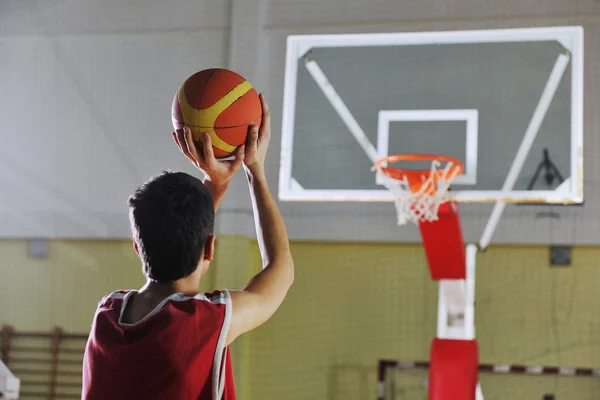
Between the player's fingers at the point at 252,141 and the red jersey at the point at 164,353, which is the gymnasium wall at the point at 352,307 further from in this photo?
the red jersey at the point at 164,353

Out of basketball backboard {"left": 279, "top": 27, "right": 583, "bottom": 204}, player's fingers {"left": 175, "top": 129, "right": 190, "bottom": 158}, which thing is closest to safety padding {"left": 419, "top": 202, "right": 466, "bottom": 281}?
basketball backboard {"left": 279, "top": 27, "right": 583, "bottom": 204}

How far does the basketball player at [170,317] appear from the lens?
1257 millimetres

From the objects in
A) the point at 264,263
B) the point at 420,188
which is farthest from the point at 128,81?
the point at 264,263

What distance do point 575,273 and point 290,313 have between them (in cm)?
229

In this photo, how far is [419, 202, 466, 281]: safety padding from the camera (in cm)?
407

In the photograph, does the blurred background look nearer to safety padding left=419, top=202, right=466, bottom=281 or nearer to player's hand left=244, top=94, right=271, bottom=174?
safety padding left=419, top=202, right=466, bottom=281

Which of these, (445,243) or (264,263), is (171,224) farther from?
(445,243)

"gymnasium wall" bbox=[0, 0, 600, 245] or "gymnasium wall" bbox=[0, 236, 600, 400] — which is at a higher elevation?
"gymnasium wall" bbox=[0, 0, 600, 245]

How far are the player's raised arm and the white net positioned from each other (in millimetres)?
2525

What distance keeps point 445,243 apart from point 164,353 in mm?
3104

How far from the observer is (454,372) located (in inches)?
163

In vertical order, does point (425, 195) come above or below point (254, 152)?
above

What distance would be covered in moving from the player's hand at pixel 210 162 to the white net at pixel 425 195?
8.14 feet

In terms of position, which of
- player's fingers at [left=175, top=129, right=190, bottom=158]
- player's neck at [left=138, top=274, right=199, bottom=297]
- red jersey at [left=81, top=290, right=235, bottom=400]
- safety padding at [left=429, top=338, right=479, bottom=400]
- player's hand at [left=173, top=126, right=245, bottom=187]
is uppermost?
player's fingers at [left=175, top=129, right=190, bottom=158]
